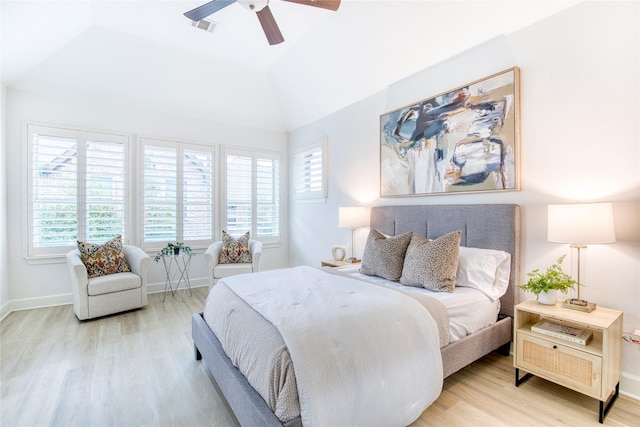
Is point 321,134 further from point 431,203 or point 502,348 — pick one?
point 502,348

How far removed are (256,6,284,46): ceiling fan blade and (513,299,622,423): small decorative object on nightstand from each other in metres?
3.01

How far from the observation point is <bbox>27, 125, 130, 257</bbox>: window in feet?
12.5

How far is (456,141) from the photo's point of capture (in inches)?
116

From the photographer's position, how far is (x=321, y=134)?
4887 mm

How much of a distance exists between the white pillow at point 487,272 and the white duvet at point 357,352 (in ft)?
2.66

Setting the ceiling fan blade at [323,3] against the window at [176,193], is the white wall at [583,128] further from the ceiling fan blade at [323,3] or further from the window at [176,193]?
the window at [176,193]

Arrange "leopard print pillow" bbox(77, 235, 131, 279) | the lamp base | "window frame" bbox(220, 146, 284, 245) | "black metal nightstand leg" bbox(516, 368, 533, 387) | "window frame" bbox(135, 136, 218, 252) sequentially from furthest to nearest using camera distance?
1. "window frame" bbox(220, 146, 284, 245)
2. "window frame" bbox(135, 136, 218, 252)
3. "leopard print pillow" bbox(77, 235, 131, 279)
4. "black metal nightstand leg" bbox(516, 368, 533, 387)
5. the lamp base

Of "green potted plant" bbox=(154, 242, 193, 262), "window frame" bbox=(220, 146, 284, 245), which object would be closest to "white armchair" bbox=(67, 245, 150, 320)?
"green potted plant" bbox=(154, 242, 193, 262)

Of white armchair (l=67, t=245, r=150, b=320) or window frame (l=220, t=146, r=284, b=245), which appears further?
window frame (l=220, t=146, r=284, b=245)

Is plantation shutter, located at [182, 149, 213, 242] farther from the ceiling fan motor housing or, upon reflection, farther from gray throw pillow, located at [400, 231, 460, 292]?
gray throw pillow, located at [400, 231, 460, 292]

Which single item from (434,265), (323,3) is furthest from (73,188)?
(434,265)

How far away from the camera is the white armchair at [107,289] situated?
3.35 m

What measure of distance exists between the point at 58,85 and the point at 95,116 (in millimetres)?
503

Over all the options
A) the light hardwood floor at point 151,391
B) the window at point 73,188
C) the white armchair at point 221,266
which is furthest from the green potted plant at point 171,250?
the light hardwood floor at point 151,391
